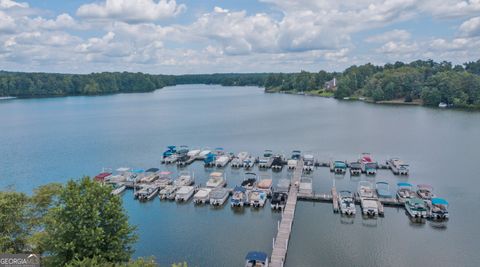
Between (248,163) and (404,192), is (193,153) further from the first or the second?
(404,192)

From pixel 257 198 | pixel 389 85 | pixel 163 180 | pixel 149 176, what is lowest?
pixel 163 180

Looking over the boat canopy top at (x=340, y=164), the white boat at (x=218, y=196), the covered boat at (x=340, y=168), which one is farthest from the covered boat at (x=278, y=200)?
the boat canopy top at (x=340, y=164)

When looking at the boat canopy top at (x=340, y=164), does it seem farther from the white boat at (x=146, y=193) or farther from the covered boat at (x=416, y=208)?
the white boat at (x=146, y=193)

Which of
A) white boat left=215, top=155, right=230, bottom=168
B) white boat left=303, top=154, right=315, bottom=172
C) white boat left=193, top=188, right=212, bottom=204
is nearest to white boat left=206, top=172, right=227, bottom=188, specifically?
white boat left=193, top=188, right=212, bottom=204

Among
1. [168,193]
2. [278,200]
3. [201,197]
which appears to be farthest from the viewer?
[168,193]

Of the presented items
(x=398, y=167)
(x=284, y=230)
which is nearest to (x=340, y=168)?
(x=398, y=167)

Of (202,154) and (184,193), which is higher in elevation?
(202,154)
